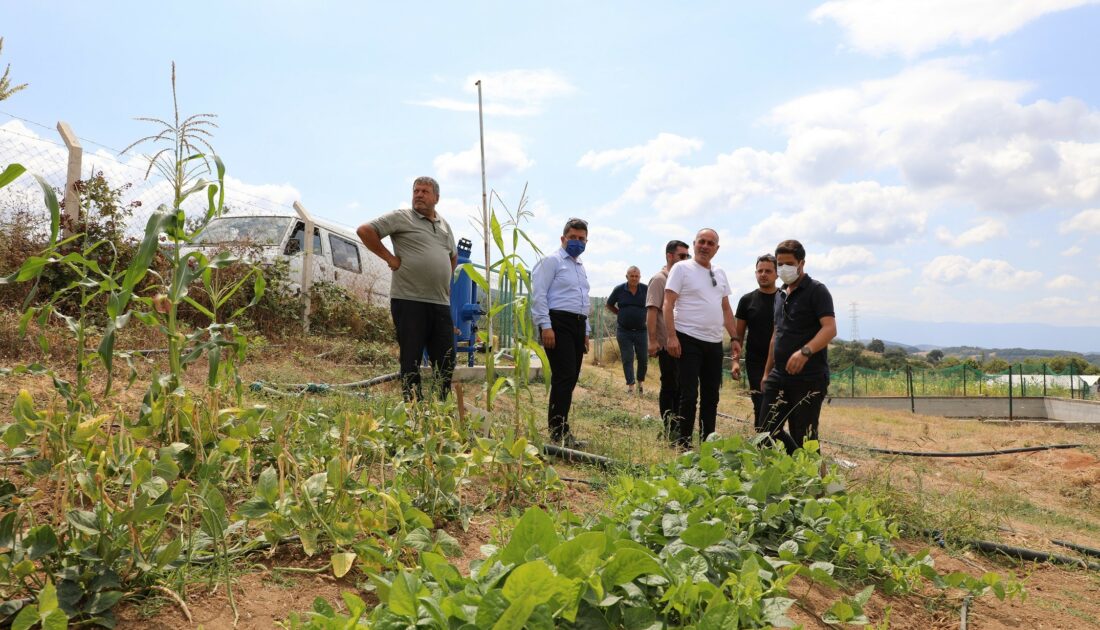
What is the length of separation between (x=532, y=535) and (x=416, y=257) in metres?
3.24

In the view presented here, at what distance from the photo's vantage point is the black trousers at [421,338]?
13.9 ft

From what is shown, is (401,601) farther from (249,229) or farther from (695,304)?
(249,229)

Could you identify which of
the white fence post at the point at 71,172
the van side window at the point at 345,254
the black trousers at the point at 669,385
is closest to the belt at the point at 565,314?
the black trousers at the point at 669,385

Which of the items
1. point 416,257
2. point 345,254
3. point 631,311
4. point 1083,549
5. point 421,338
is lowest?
point 1083,549

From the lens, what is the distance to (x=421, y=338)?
4.42m

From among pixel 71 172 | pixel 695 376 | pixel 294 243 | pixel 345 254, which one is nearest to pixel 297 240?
pixel 294 243

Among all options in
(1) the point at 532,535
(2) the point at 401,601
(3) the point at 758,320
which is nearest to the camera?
(2) the point at 401,601

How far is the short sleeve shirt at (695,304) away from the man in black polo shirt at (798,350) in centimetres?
50

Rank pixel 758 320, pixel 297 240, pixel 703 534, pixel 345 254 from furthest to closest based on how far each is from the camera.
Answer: pixel 345 254 < pixel 297 240 < pixel 758 320 < pixel 703 534

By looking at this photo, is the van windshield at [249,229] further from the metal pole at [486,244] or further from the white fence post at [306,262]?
the metal pole at [486,244]

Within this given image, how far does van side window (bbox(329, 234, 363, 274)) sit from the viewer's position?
32.4 feet

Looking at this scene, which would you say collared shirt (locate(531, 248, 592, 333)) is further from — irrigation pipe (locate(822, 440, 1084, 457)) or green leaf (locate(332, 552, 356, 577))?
irrigation pipe (locate(822, 440, 1084, 457))

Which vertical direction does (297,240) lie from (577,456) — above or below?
above

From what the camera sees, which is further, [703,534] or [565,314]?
[565,314]
